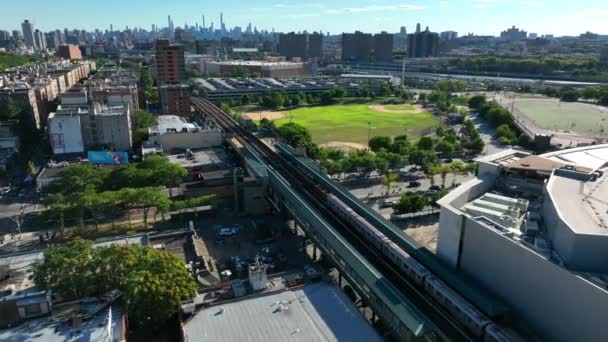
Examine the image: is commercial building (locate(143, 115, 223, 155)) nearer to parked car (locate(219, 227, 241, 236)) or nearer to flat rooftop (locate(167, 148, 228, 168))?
flat rooftop (locate(167, 148, 228, 168))

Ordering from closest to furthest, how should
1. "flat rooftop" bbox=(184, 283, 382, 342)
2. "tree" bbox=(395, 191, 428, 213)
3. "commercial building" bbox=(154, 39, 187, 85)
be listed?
"flat rooftop" bbox=(184, 283, 382, 342)
"tree" bbox=(395, 191, 428, 213)
"commercial building" bbox=(154, 39, 187, 85)

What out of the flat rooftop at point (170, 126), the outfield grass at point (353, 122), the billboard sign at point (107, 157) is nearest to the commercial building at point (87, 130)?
the flat rooftop at point (170, 126)

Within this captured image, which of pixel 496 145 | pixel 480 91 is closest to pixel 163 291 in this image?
pixel 496 145

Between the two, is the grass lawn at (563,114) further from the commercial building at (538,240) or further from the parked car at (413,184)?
the commercial building at (538,240)

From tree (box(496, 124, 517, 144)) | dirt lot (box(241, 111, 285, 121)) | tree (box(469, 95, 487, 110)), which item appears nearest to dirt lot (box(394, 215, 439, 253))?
tree (box(496, 124, 517, 144))

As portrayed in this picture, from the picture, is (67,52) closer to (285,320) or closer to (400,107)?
(400,107)

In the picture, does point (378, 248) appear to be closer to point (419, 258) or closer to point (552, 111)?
point (419, 258)
